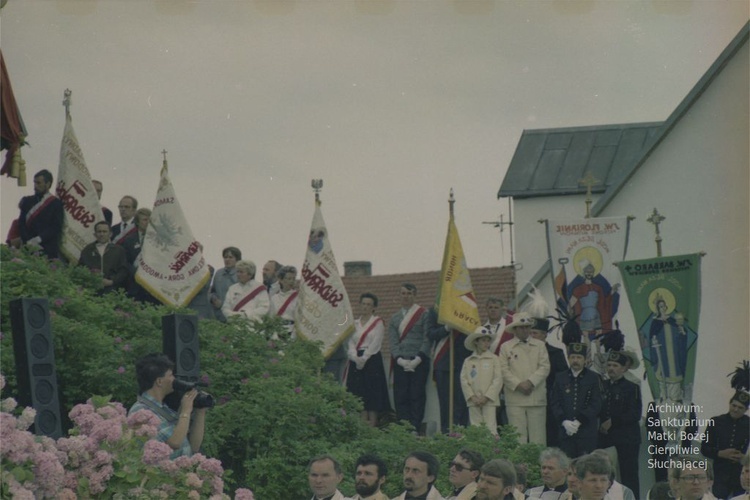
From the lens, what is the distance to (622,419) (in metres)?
14.7

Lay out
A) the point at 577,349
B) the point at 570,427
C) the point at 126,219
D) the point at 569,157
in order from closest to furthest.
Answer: the point at 570,427
the point at 577,349
the point at 126,219
the point at 569,157

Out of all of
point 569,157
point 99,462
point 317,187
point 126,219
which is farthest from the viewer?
point 569,157

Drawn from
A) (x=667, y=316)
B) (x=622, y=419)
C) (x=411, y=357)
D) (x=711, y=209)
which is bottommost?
(x=622, y=419)

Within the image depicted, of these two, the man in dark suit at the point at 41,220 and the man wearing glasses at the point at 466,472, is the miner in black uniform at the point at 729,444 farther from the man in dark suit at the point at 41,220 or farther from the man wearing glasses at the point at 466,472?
the man in dark suit at the point at 41,220

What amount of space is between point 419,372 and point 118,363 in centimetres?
353

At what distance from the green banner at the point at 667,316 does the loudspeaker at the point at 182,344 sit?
603 centimetres

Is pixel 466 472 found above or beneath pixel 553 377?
beneath

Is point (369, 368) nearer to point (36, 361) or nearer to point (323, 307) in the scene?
point (323, 307)

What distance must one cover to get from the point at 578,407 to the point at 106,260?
6.08 m

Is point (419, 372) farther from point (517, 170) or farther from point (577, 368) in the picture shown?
point (517, 170)

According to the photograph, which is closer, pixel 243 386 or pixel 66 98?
pixel 243 386

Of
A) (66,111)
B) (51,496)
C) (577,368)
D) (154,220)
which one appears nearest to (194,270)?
(154,220)

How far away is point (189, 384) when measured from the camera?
10.3m

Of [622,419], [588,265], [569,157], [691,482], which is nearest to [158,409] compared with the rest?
[691,482]
